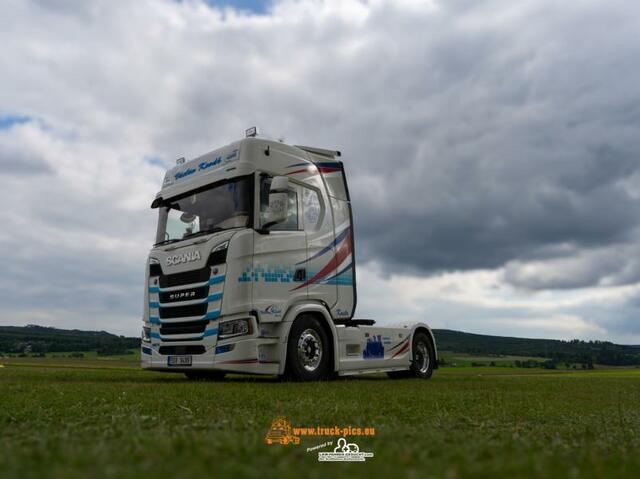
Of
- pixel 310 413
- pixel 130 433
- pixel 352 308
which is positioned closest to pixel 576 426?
pixel 310 413

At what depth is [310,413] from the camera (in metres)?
4.87

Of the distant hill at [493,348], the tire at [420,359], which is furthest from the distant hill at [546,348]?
the tire at [420,359]

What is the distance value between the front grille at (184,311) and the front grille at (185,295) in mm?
133

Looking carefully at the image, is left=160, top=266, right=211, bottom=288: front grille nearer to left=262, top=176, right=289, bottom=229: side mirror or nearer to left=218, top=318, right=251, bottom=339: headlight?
left=218, top=318, right=251, bottom=339: headlight

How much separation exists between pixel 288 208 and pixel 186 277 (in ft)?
6.75

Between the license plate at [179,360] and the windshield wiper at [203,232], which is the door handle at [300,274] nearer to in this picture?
the windshield wiper at [203,232]

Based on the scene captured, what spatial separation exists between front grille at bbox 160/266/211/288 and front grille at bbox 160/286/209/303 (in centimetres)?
13

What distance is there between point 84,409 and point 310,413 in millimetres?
1938

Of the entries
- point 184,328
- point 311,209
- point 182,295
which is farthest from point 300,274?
point 184,328

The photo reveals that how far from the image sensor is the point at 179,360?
10.1 meters

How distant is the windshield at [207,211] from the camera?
9805mm

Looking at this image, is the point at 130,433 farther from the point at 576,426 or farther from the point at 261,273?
the point at 261,273

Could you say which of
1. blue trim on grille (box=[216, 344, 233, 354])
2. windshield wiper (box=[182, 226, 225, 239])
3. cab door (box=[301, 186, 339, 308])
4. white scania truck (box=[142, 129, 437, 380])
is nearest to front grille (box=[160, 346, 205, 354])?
white scania truck (box=[142, 129, 437, 380])

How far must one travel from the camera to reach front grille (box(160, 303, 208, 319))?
31.9 feet
